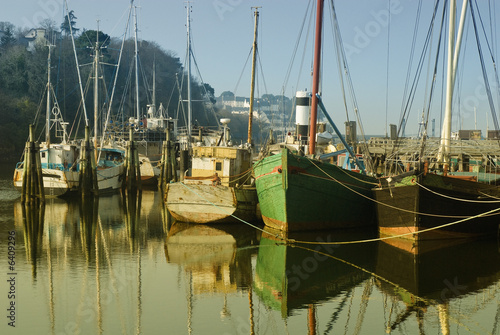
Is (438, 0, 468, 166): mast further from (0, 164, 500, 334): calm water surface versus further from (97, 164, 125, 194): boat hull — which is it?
(97, 164, 125, 194): boat hull

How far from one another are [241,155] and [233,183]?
5.10ft

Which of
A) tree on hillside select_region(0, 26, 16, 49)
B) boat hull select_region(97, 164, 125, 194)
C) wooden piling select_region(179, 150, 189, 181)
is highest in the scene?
tree on hillside select_region(0, 26, 16, 49)

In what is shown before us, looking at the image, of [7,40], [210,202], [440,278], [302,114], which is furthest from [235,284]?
[7,40]

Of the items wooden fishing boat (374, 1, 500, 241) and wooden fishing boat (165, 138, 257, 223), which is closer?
wooden fishing boat (374, 1, 500, 241)

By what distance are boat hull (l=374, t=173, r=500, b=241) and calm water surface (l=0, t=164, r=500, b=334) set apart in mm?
667

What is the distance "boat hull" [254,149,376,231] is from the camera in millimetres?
22078

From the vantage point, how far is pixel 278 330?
13.6 meters

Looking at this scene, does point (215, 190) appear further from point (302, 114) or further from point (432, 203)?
point (302, 114)

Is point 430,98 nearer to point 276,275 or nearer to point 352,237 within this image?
point 352,237

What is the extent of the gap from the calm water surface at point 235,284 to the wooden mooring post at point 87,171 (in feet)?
29.5

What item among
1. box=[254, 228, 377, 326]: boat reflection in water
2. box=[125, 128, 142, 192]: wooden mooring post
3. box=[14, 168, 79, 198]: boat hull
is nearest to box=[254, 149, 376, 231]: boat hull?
box=[254, 228, 377, 326]: boat reflection in water

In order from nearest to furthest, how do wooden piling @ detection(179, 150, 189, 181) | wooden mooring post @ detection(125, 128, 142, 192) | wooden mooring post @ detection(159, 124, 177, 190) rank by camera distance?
wooden piling @ detection(179, 150, 189, 181)
wooden mooring post @ detection(125, 128, 142, 192)
wooden mooring post @ detection(159, 124, 177, 190)

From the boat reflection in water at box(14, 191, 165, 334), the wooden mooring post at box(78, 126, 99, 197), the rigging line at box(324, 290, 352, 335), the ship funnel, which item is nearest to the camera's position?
the rigging line at box(324, 290, 352, 335)

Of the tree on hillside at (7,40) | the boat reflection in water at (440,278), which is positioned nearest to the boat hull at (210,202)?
the boat reflection in water at (440,278)
